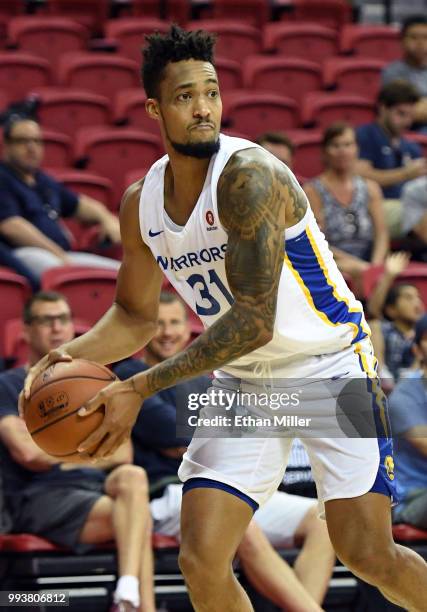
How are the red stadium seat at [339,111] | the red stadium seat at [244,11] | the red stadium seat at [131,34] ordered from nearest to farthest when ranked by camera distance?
the red stadium seat at [339,111], the red stadium seat at [131,34], the red stadium seat at [244,11]

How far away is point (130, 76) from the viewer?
8938 mm

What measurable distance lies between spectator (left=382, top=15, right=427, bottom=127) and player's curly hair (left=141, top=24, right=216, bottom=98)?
564cm

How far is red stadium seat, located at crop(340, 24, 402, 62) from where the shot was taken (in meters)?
9.95

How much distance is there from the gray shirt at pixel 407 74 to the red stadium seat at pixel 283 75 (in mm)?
627

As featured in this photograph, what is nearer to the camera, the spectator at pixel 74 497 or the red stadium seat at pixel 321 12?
the spectator at pixel 74 497

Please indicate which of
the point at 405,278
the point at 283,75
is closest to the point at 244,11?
the point at 283,75

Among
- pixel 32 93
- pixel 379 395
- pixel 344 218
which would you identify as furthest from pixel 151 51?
pixel 32 93

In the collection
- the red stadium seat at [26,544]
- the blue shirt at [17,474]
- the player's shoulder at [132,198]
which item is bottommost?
the red stadium seat at [26,544]

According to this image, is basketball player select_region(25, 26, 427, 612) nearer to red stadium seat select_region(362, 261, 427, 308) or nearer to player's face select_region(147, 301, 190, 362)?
Result: player's face select_region(147, 301, 190, 362)

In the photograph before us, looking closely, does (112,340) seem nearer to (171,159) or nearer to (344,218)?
(171,159)

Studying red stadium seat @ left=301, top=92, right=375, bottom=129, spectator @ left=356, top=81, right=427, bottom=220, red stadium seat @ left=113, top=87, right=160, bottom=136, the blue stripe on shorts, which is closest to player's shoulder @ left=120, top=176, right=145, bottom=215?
the blue stripe on shorts

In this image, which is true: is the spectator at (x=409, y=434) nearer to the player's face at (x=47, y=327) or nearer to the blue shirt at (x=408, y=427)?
the blue shirt at (x=408, y=427)

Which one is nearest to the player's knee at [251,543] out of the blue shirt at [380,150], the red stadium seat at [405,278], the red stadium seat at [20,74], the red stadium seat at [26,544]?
the red stadium seat at [26,544]

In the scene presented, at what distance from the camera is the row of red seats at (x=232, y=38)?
9.32m
